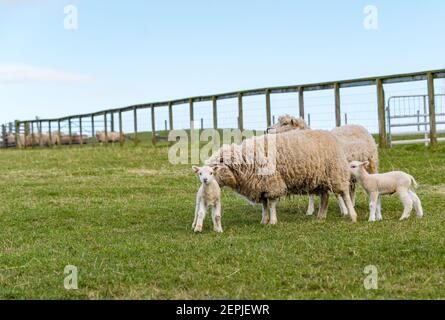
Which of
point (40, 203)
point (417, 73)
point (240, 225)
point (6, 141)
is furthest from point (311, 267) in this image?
point (6, 141)

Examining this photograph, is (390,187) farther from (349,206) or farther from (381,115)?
(381,115)

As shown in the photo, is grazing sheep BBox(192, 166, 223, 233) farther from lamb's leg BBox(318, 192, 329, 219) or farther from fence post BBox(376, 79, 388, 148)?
fence post BBox(376, 79, 388, 148)

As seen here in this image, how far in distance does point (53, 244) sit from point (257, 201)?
9.04ft

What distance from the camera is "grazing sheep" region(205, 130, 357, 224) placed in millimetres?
9141

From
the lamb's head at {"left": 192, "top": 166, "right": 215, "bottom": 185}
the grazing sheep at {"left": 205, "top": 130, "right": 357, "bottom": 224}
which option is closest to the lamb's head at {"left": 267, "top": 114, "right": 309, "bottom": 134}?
the grazing sheep at {"left": 205, "top": 130, "right": 357, "bottom": 224}

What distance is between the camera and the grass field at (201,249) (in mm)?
5637

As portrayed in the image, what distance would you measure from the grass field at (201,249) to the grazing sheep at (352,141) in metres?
0.67

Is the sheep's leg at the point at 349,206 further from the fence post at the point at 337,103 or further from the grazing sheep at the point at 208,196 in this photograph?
the fence post at the point at 337,103

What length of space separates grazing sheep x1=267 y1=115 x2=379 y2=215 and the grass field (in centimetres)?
67

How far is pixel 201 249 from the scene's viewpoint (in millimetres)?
7148

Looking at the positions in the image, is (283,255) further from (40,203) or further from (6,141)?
(6,141)

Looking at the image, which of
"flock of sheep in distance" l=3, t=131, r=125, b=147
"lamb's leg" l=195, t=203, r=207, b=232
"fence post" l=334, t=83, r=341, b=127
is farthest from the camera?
"flock of sheep in distance" l=3, t=131, r=125, b=147

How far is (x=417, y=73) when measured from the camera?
18.0 m

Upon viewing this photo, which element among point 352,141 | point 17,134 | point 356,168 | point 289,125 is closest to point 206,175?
point 356,168
